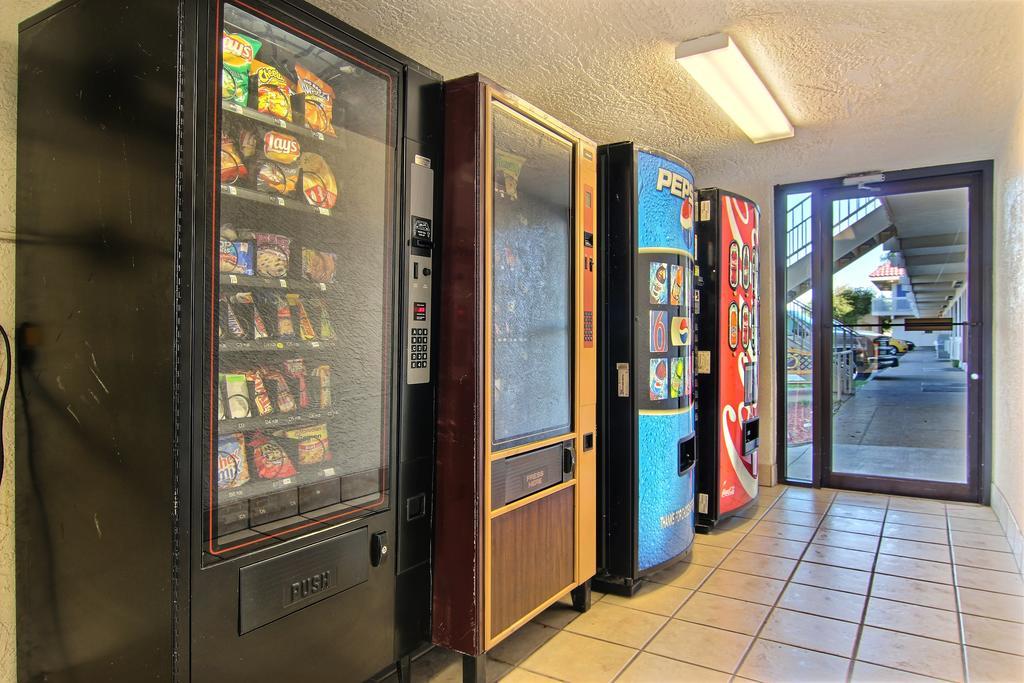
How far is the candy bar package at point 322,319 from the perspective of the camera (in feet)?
6.06

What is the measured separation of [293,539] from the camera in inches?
68.1

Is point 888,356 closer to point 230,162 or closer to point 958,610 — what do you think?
point 958,610

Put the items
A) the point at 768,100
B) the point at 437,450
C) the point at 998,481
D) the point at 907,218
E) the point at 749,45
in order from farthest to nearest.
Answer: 1. the point at 907,218
2. the point at 998,481
3. the point at 768,100
4. the point at 749,45
5. the point at 437,450

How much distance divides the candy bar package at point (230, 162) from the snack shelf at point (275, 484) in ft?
2.62

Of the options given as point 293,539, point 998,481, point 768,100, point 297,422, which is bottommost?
point 998,481

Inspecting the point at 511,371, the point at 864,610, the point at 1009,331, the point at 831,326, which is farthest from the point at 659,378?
the point at 831,326

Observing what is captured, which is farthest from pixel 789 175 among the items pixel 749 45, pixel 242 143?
pixel 242 143

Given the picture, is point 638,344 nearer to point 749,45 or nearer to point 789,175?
point 749,45

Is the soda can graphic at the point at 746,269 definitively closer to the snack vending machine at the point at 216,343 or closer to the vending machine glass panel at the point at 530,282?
the vending machine glass panel at the point at 530,282

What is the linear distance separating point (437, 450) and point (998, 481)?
422 cm

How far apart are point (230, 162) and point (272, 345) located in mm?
488

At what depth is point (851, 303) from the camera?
5164 millimetres

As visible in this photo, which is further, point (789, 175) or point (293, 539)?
point (789, 175)

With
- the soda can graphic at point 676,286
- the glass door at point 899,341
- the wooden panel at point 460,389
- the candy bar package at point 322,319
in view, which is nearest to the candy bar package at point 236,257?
the candy bar package at point 322,319
